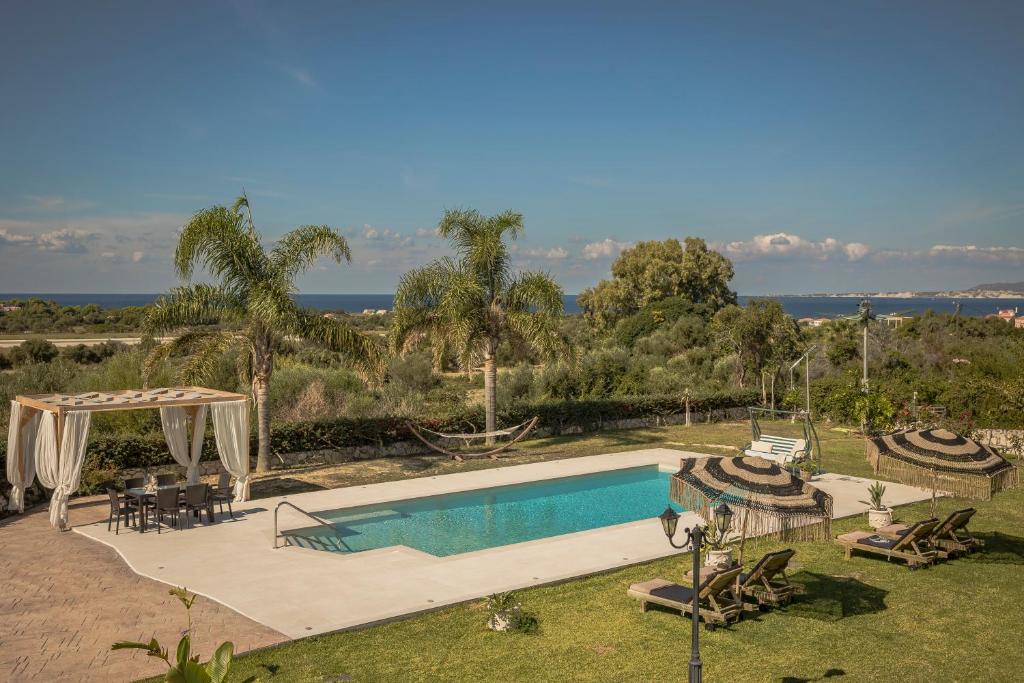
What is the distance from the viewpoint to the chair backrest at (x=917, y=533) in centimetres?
1120

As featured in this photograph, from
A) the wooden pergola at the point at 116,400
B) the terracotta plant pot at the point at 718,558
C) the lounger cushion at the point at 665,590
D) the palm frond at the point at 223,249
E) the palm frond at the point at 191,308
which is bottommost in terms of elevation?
the lounger cushion at the point at 665,590

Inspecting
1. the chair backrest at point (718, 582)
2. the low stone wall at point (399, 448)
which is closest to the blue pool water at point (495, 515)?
the low stone wall at point (399, 448)

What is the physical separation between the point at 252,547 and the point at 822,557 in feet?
26.8

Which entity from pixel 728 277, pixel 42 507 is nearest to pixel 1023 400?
pixel 42 507

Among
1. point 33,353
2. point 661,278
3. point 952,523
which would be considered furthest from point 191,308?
point 661,278

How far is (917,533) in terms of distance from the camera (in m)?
11.2

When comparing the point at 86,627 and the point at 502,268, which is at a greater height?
the point at 502,268

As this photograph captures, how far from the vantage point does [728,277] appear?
188 feet

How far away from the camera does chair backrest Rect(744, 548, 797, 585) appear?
9578 millimetres

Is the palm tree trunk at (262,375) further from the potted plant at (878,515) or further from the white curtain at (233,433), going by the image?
the potted plant at (878,515)

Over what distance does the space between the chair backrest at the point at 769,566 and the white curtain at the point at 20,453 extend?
11817 millimetres

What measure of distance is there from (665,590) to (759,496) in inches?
63.7

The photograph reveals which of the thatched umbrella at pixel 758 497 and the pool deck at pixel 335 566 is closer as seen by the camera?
the thatched umbrella at pixel 758 497

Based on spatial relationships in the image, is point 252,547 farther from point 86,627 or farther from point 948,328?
point 948,328
